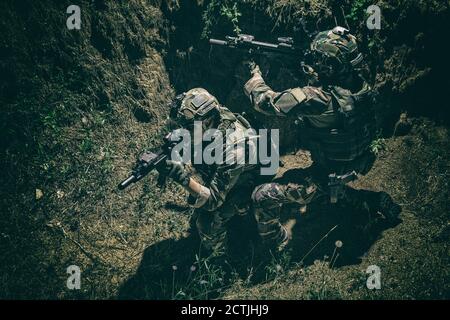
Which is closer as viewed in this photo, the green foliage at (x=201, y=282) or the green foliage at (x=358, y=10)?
the green foliage at (x=201, y=282)

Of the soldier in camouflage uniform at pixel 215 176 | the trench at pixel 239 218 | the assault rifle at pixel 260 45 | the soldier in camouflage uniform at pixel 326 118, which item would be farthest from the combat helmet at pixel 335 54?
the soldier in camouflage uniform at pixel 215 176

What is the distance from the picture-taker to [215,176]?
5.36m

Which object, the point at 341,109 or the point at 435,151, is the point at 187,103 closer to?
the point at 341,109

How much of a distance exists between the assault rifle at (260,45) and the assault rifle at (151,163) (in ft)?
5.71

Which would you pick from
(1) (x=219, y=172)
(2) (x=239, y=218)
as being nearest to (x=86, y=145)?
(1) (x=219, y=172)

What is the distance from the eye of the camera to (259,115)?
7.03 metres

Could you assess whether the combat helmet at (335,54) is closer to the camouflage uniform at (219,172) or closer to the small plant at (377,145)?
the camouflage uniform at (219,172)

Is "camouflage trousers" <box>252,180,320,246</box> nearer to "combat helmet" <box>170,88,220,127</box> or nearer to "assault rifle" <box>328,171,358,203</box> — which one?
"assault rifle" <box>328,171,358,203</box>

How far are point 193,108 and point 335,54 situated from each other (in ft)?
6.31

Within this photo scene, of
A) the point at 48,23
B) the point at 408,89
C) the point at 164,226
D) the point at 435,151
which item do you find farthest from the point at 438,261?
the point at 48,23

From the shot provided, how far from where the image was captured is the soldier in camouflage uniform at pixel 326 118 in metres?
5.29

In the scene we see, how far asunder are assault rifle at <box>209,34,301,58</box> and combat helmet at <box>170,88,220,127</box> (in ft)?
3.29

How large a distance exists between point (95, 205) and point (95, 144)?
1.00 meters

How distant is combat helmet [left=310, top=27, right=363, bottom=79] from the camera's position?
521 cm
